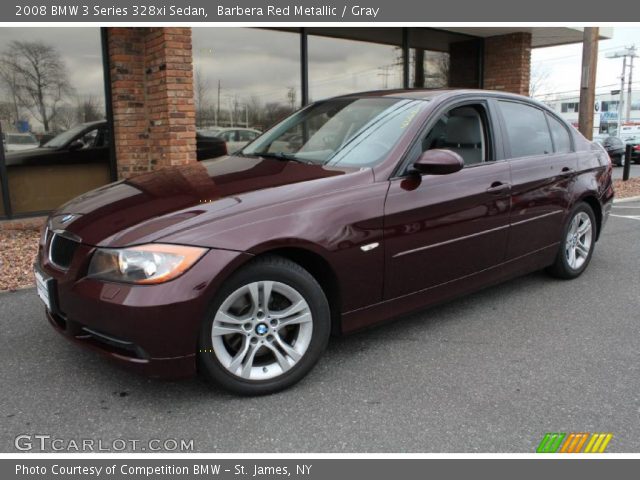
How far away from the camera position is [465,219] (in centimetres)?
374

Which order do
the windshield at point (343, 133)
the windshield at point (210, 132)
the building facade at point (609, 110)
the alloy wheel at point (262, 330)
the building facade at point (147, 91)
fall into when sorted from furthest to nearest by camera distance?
the building facade at point (609, 110), the windshield at point (210, 132), the building facade at point (147, 91), the windshield at point (343, 133), the alloy wheel at point (262, 330)

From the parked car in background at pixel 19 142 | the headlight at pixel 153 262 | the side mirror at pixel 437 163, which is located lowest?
the headlight at pixel 153 262

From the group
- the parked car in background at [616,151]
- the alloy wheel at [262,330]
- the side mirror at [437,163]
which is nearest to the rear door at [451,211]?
the side mirror at [437,163]

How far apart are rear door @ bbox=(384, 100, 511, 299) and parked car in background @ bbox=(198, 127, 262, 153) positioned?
5.16m

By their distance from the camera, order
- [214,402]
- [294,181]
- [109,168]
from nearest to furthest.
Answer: [214,402] < [294,181] < [109,168]

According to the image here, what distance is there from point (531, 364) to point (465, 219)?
990 millimetres

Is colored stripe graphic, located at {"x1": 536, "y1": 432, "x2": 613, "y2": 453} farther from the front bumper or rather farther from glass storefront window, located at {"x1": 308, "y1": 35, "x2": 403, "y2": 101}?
glass storefront window, located at {"x1": 308, "y1": 35, "x2": 403, "y2": 101}

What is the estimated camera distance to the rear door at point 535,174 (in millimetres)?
4211

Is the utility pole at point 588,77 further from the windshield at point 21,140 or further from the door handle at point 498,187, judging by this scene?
the windshield at point 21,140

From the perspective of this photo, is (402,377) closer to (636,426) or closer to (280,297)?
(280,297)

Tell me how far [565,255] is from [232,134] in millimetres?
5625

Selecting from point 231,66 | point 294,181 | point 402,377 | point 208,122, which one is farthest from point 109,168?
point 402,377

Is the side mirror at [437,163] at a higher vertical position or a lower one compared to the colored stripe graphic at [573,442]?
higher

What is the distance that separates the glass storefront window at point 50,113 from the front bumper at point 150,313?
16.8ft
